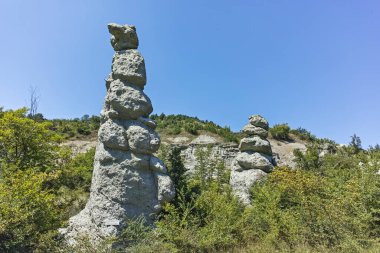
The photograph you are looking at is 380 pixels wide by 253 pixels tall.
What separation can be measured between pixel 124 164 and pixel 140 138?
1036 mm

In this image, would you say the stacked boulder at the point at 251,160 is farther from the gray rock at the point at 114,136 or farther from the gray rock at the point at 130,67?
the gray rock at the point at 130,67

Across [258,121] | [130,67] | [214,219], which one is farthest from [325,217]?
[258,121]

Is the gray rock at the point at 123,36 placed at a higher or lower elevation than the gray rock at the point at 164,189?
higher

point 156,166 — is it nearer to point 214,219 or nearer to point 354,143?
point 214,219

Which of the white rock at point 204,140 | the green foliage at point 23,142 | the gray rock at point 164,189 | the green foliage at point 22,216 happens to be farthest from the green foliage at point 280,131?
the green foliage at point 22,216

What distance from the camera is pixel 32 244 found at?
1027cm

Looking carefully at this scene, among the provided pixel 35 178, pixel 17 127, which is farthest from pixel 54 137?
pixel 35 178

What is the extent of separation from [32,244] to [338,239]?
9.05 m

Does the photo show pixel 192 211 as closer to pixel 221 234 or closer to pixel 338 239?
pixel 221 234

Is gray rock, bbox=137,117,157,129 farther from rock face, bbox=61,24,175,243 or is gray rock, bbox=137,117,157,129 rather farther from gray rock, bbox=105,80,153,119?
gray rock, bbox=105,80,153,119

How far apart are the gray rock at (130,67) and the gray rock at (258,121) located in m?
9.24

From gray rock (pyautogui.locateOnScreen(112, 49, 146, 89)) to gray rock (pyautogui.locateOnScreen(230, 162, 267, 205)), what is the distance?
27.2ft

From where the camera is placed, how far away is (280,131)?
35.5 m

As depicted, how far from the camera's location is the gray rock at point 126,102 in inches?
485
